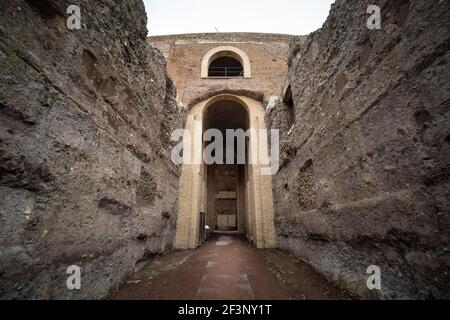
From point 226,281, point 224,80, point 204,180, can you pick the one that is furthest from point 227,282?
point 224,80

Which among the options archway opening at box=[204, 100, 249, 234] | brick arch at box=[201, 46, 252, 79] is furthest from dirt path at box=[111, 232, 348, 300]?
archway opening at box=[204, 100, 249, 234]

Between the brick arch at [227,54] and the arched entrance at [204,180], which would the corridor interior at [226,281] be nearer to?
the arched entrance at [204,180]

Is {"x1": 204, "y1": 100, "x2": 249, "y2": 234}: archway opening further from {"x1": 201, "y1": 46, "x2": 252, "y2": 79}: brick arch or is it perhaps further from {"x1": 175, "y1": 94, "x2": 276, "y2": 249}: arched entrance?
{"x1": 201, "y1": 46, "x2": 252, "y2": 79}: brick arch

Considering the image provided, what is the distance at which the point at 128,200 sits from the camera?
2490 millimetres

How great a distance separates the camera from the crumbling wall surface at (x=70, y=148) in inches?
47.9

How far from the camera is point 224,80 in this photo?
7668mm

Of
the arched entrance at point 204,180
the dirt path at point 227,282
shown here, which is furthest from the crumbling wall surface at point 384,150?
the arched entrance at point 204,180

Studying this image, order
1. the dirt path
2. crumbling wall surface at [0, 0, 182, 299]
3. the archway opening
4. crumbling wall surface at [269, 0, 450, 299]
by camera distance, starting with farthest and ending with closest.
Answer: the archway opening
the dirt path
crumbling wall surface at [269, 0, 450, 299]
crumbling wall surface at [0, 0, 182, 299]

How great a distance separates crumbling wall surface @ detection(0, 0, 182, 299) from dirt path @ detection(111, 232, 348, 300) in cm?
34

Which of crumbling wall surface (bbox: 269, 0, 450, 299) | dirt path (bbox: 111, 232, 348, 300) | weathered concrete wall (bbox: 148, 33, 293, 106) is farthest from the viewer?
weathered concrete wall (bbox: 148, 33, 293, 106)

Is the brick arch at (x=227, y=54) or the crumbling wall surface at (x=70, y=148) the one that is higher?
the brick arch at (x=227, y=54)

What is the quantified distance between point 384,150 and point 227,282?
7.48 feet

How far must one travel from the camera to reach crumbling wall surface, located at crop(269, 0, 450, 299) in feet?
4.44

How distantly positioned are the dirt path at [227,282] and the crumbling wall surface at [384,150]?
352mm
